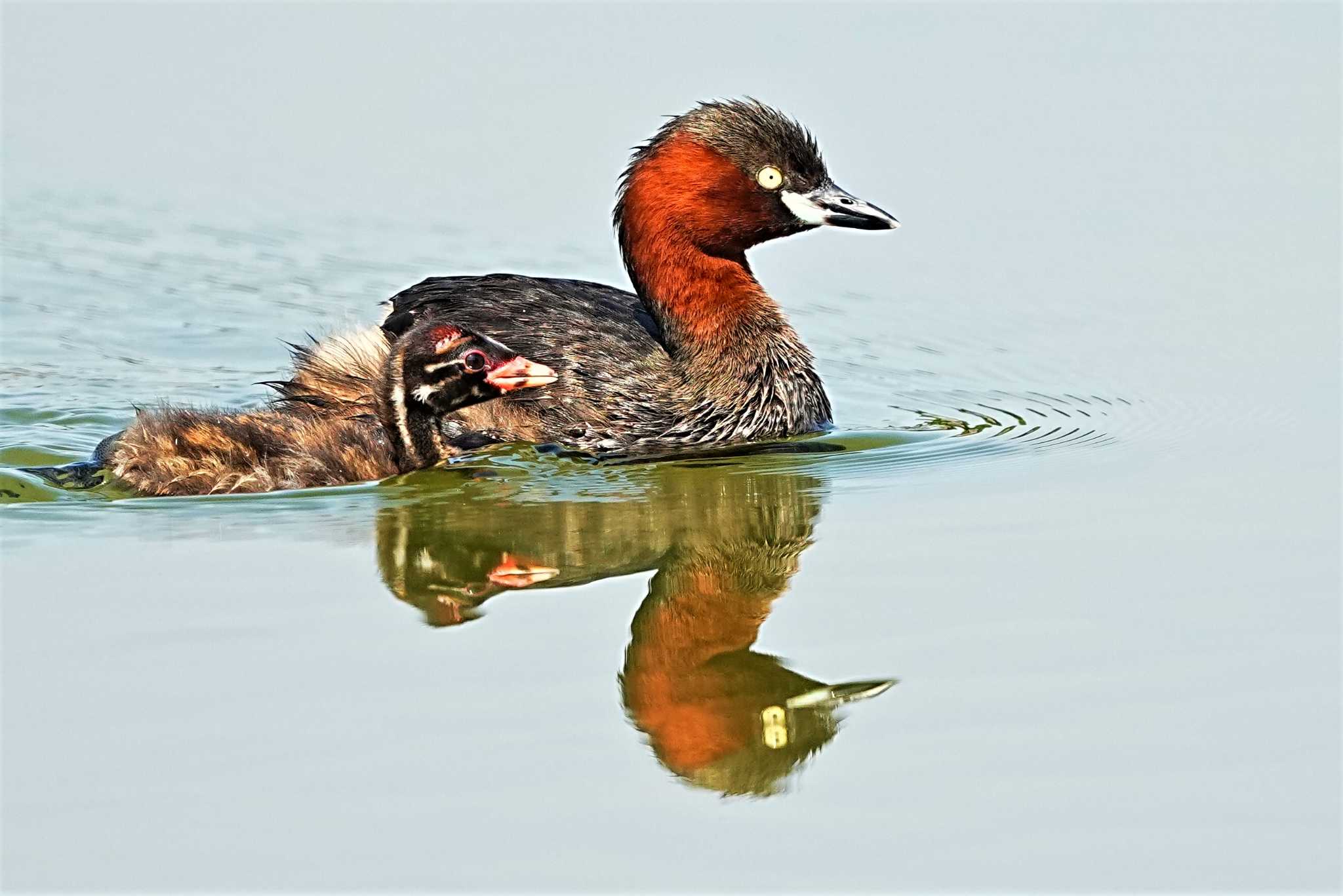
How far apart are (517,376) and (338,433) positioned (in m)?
0.75

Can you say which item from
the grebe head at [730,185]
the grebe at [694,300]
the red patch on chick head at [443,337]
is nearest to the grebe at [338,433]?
the red patch on chick head at [443,337]

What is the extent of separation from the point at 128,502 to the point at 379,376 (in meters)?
1.22

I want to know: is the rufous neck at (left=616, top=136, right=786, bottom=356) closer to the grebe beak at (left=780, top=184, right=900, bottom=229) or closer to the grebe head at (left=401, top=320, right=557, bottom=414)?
the grebe beak at (left=780, top=184, right=900, bottom=229)

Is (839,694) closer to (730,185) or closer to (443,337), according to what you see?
(443,337)

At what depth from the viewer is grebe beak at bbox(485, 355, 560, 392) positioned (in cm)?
832

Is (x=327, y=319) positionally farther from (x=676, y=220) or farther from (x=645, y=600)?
(x=645, y=600)

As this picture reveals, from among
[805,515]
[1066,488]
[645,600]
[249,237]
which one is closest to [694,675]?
[645,600]

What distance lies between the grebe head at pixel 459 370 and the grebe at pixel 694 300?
A: 0.62 meters

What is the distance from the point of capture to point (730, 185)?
9.41 metres

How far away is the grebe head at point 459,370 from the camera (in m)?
8.31

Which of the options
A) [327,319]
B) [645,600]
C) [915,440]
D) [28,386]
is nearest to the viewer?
[645,600]

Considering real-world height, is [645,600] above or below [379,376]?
below

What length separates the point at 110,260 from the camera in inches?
501

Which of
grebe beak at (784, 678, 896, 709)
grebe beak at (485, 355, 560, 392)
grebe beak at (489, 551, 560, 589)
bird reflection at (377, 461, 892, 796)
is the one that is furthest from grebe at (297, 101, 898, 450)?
grebe beak at (784, 678, 896, 709)
